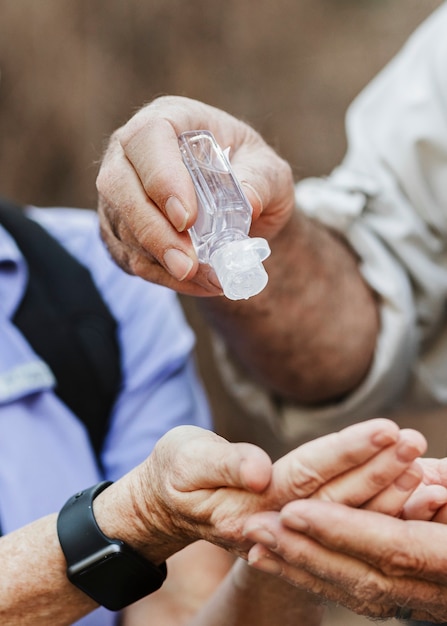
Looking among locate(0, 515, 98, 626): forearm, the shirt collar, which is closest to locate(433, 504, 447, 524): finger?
locate(0, 515, 98, 626): forearm

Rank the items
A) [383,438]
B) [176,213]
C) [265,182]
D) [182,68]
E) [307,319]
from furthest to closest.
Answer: [182,68] → [307,319] → [265,182] → [176,213] → [383,438]

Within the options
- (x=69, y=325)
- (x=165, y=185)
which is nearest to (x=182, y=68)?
(x=69, y=325)

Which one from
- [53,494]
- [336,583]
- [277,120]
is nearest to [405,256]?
[53,494]

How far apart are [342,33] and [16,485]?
5.58 feet

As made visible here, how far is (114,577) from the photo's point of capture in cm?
75

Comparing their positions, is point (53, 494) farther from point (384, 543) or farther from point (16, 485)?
point (384, 543)

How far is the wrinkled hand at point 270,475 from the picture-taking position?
60cm

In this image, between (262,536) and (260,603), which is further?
(260,603)

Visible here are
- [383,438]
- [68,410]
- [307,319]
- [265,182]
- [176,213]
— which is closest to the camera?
[383,438]

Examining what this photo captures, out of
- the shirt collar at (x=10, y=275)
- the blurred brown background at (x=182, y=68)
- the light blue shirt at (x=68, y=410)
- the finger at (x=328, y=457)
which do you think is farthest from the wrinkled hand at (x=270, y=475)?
the blurred brown background at (x=182, y=68)

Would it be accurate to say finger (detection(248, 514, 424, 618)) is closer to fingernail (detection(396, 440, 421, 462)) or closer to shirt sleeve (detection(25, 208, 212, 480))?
fingernail (detection(396, 440, 421, 462))

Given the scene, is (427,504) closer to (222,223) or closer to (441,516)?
(441,516)

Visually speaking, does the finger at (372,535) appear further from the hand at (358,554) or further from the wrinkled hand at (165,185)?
the wrinkled hand at (165,185)

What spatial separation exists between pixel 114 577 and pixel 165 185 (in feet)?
1.12
